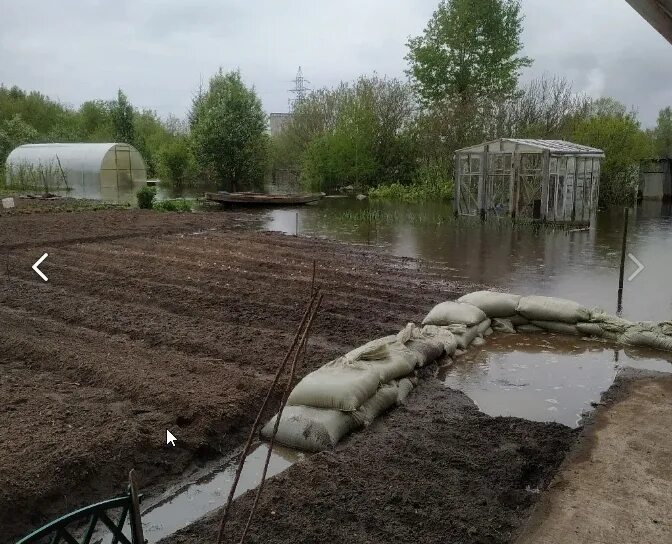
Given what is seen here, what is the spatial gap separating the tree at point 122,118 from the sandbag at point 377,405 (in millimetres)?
36671

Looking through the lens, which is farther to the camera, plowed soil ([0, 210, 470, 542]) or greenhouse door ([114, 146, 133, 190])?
greenhouse door ([114, 146, 133, 190])

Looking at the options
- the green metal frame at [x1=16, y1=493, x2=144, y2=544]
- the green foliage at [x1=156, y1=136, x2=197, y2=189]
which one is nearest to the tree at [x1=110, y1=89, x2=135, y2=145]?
the green foliage at [x1=156, y1=136, x2=197, y2=189]

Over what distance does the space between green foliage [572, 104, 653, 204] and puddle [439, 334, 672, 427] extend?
805 inches

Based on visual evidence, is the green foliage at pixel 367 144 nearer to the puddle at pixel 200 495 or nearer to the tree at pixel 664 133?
the tree at pixel 664 133

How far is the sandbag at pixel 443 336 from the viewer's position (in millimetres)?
6422

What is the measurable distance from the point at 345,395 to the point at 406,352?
123 cm

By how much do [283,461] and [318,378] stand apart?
28.9 inches

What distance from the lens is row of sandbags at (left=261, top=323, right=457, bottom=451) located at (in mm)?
4488

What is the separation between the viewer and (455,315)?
7.03 metres

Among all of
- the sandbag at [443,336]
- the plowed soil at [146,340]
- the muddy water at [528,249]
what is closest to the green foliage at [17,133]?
the muddy water at [528,249]

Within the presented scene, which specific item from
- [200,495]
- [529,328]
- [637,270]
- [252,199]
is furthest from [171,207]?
[200,495]

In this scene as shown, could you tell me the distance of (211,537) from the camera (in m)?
3.30

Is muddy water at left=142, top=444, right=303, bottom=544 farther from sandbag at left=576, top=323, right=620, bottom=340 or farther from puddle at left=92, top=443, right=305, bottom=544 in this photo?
sandbag at left=576, top=323, right=620, bottom=340

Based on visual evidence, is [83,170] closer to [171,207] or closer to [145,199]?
[145,199]
